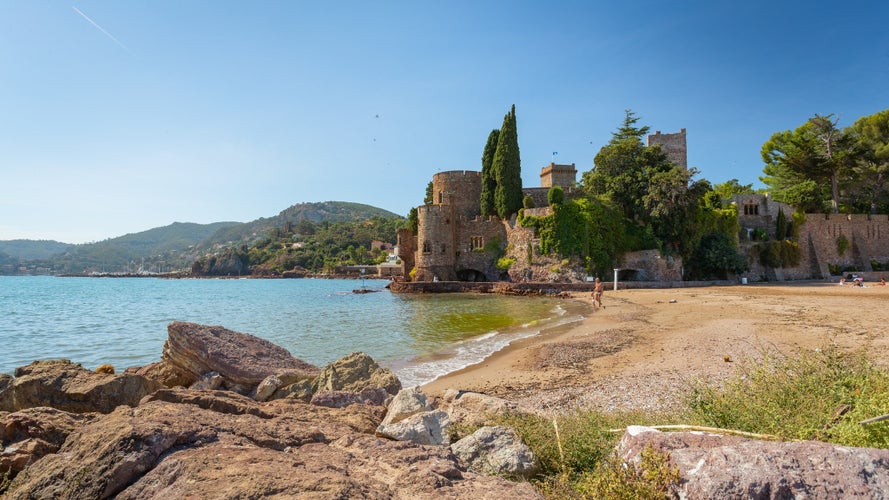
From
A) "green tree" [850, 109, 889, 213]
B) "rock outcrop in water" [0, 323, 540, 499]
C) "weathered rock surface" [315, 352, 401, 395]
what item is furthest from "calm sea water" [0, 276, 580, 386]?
"green tree" [850, 109, 889, 213]

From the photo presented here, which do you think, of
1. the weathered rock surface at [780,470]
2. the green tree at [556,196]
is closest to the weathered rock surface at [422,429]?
the weathered rock surface at [780,470]

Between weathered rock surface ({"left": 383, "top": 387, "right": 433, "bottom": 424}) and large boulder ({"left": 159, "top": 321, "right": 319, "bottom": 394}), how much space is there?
2547 mm

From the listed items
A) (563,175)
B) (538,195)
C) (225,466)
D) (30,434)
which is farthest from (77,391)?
(563,175)

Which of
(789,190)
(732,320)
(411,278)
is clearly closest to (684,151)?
(789,190)

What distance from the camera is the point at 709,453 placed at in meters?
2.31

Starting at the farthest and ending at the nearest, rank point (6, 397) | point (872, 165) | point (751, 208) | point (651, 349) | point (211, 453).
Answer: point (872, 165)
point (751, 208)
point (651, 349)
point (6, 397)
point (211, 453)

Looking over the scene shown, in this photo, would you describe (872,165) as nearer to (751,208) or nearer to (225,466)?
(751,208)

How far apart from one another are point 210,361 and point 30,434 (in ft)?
9.33

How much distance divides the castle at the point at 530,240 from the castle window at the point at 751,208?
0.07m

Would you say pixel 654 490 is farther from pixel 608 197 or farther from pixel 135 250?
pixel 135 250

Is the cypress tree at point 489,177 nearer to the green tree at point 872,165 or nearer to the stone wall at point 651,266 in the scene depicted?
the stone wall at point 651,266

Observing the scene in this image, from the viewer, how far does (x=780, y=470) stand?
6.81 ft

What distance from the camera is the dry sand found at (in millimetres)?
7012

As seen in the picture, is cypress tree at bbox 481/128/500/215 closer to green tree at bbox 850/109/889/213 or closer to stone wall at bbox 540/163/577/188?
stone wall at bbox 540/163/577/188
